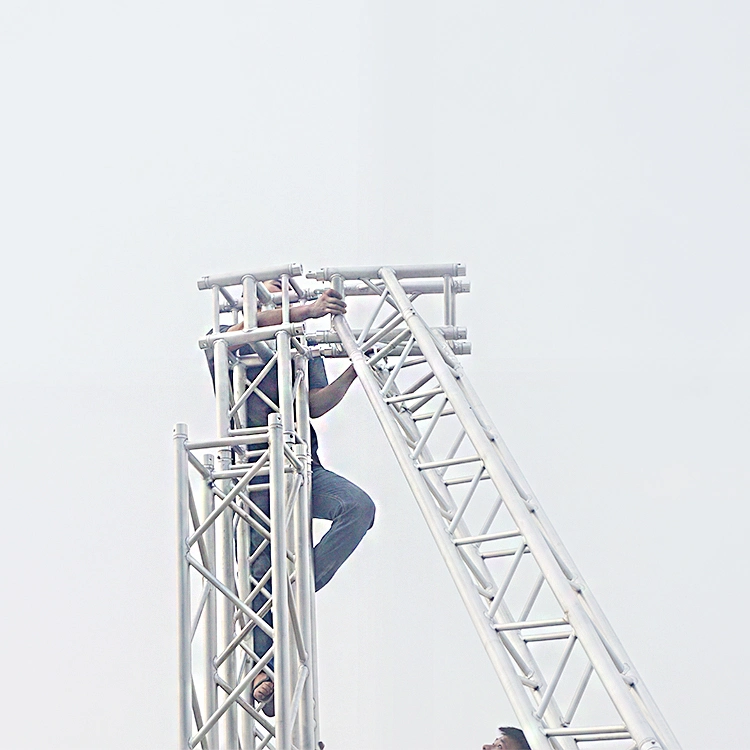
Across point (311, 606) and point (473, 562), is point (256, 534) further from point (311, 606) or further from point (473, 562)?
point (473, 562)

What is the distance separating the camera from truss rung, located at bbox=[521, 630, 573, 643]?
304 inches

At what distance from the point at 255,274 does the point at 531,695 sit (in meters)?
3.20

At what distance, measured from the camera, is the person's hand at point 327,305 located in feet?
31.2

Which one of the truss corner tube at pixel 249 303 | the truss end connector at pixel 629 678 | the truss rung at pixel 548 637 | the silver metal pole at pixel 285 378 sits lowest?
the truss end connector at pixel 629 678

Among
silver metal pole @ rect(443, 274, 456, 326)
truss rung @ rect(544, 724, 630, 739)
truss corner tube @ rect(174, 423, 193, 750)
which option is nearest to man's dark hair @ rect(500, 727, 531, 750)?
truss rung @ rect(544, 724, 630, 739)

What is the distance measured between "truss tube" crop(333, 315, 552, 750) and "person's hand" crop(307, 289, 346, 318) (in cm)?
8

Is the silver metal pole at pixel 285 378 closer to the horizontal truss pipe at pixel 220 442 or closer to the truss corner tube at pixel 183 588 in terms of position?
the horizontal truss pipe at pixel 220 442

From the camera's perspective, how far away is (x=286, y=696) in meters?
8.19

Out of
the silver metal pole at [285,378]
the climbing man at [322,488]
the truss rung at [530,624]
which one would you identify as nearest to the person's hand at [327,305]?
the climbing man at [322,488]

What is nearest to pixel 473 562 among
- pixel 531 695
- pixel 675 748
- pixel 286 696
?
pixel 531 695

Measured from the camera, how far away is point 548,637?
7832 mm

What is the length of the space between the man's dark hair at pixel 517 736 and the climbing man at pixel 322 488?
1740 millimetres

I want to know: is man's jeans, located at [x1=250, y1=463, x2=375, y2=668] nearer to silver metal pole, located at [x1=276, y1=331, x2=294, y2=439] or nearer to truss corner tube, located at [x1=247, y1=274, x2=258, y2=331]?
silver metal pole, located at [x1=276, y1=331, x2=294, y2=439]

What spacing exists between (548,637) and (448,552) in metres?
0.88
